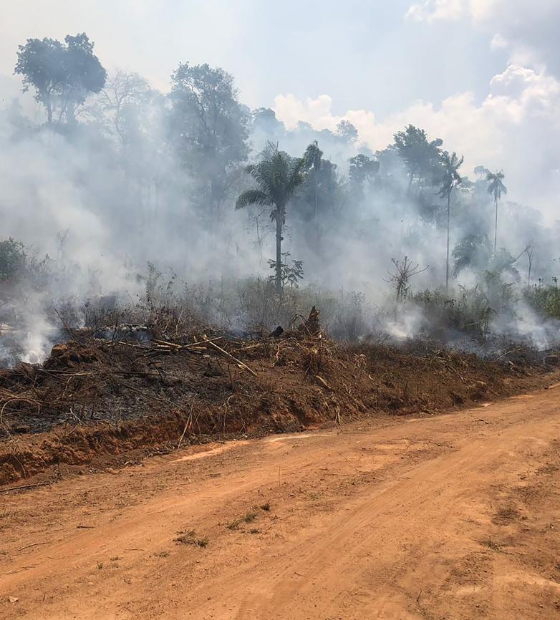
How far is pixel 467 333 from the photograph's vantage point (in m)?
28.8

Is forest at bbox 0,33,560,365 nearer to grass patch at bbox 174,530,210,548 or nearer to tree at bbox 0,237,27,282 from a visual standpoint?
tree at bbox 0,237,27,282

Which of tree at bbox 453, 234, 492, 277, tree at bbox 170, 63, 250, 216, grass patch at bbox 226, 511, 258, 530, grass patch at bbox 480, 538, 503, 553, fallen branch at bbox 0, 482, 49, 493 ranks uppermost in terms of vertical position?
tree at bbox 170, 63, 250, 216

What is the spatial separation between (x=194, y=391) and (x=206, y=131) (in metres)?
38.0

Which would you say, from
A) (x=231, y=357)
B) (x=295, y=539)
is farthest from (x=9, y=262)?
(x=295, y=539)

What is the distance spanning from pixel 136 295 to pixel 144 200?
1919cm

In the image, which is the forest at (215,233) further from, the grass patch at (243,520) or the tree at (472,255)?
the grass patch at (243,520)

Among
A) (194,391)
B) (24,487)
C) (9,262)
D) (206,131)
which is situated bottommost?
(24,487)

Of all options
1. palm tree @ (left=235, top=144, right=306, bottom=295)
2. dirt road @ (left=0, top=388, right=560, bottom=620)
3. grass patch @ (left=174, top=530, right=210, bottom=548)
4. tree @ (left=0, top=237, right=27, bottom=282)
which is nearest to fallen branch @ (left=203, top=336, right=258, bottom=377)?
dirt road @ (left=0, top=388, right=560, bottom=620)

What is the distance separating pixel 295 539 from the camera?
5043mm

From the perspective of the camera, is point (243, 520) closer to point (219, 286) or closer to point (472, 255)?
point (219, 286)

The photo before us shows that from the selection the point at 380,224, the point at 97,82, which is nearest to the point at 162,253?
the point at 97,82

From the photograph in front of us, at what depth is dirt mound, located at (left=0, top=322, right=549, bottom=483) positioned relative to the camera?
8.28m

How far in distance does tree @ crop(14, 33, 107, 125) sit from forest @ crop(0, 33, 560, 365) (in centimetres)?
10

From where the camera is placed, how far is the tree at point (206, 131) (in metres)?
43.3
